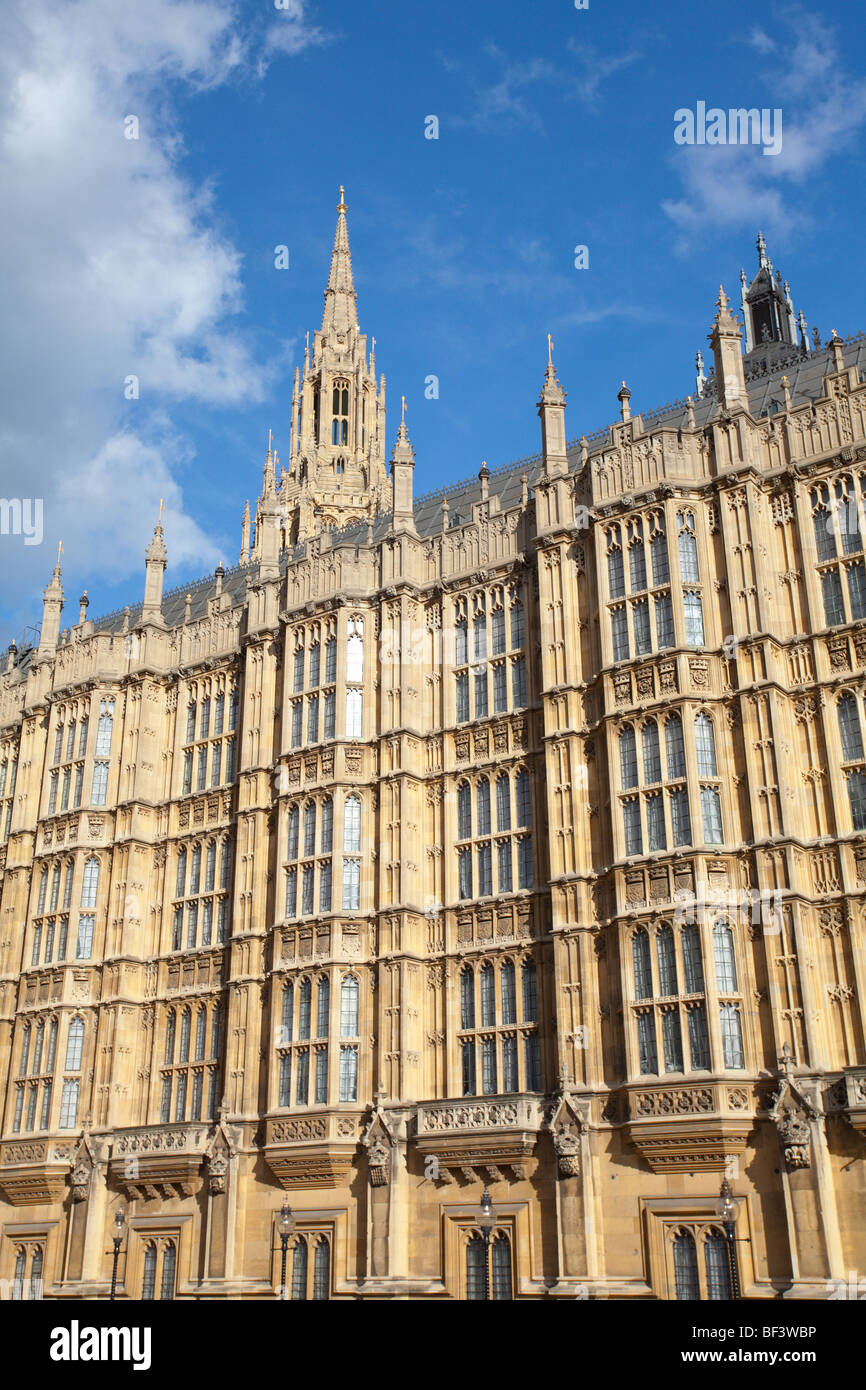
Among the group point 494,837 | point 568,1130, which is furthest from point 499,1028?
point 494,837

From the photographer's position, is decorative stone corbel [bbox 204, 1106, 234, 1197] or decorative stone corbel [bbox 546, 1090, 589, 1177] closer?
decorative stone corbel [bbox 546, 1090, 589, 1177]

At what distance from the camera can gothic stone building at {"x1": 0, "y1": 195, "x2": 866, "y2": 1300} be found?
3152cm

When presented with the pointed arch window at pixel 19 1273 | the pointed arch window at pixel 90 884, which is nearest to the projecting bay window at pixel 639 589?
the pointed arch window at pixel 90 884

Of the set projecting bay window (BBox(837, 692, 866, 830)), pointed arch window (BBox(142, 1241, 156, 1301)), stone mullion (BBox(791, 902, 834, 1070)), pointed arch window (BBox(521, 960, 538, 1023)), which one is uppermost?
projecting bay window (BBox(837, 692, 866, 830))

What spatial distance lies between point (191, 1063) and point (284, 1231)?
10122 millimetres

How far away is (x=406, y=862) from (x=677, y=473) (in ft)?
45.4

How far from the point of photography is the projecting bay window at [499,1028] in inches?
1410

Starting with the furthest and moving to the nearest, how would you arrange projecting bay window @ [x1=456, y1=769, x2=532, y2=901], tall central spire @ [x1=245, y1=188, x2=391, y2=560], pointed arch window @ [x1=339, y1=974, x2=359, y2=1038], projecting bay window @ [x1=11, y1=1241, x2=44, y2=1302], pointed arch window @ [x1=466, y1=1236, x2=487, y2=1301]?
tall central spire @ [x1=245, y1=188, x2=391, y2=560], projecting bay window @ [x1=11, y1=1241, x2=44, y2=1302], pointed arch window @ [x1=339, y1=974, x2=359, y2=1038], projecting bay window @ [x1=456, y1=769, x2=532, y2=901], pointed arch window @ [x1=466, y1=1236, x2=487, y2=1301]

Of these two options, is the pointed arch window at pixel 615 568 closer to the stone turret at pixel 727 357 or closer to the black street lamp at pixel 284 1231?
the stone turret at pixel 727 357

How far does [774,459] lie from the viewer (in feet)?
120

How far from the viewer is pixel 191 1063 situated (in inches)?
1710

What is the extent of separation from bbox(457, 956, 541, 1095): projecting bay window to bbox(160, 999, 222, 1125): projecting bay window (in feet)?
32.3

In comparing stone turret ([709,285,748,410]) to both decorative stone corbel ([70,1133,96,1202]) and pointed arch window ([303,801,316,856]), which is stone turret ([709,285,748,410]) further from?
decorative stone corbel ([70,1133,96,1202])

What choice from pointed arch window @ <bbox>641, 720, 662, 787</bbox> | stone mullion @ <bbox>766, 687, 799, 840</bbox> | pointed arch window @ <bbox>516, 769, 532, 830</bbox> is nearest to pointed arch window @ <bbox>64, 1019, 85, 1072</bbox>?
pointed arch window @ <bbox>516, 769, 532, 830</bbox>
